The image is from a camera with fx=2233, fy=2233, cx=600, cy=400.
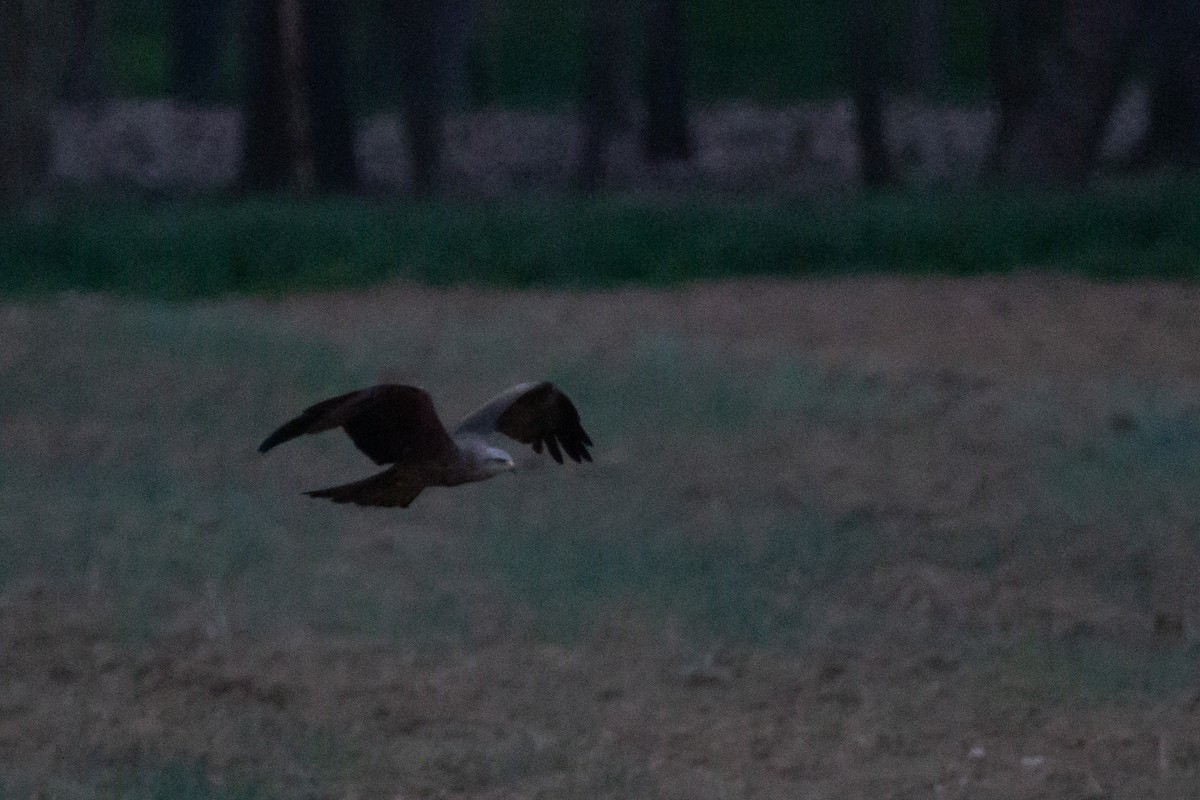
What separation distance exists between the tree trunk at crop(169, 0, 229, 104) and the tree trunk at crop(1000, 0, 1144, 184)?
50.4 feet

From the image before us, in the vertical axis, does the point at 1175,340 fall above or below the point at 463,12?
below

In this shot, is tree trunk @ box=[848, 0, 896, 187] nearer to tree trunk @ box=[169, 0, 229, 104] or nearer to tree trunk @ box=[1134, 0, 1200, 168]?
tree trunk @ box=[1134, 0, 1200, 168]

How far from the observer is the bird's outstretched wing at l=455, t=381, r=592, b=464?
4152 millimetres

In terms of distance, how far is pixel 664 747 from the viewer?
6453 millimetres

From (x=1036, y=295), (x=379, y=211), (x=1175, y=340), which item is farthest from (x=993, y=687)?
(x=379, y=211)

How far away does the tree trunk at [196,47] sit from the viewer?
105 ft

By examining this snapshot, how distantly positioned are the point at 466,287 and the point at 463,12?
13091 millimetres

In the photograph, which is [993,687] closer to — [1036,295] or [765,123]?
[1036,295]

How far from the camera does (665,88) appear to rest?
26.5 metres

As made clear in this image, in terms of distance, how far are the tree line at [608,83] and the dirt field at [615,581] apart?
4.87m

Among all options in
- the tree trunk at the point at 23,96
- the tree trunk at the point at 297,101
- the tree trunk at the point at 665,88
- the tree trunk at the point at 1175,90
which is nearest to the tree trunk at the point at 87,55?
the tree trunk at the point at 297,101

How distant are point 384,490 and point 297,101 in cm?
1696

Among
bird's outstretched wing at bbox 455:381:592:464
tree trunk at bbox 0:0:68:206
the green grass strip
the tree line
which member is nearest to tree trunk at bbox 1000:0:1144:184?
the tree line

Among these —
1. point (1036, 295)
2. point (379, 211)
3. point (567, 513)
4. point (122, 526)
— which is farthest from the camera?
point (379, 211)
